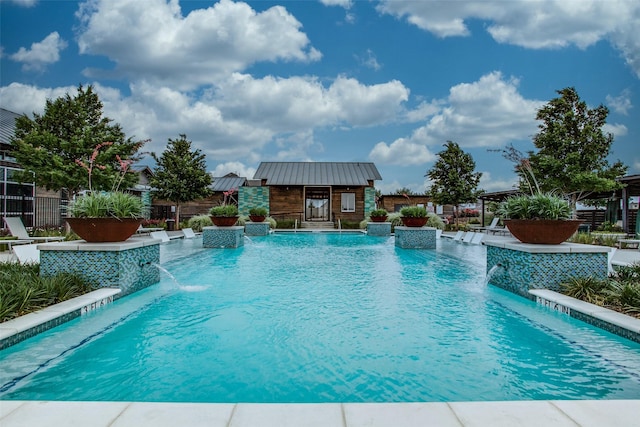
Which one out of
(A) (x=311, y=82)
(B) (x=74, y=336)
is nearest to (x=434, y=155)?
(A) (x=311, y=82)

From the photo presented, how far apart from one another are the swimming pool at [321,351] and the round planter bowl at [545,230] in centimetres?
118

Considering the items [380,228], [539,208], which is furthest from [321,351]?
[380,228]

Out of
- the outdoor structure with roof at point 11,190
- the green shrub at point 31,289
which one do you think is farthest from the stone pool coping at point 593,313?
the outdoor structure with roof at point 11,190

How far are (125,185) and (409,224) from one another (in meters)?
12.3

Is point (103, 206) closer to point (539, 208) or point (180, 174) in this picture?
point (539, 208)

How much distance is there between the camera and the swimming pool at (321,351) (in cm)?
297

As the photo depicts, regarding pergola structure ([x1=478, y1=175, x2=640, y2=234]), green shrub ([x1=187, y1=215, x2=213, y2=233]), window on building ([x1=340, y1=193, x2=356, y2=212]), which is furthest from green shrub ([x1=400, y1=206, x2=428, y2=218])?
window on building ([x1=340, y1=193, x2=356, y2=212])

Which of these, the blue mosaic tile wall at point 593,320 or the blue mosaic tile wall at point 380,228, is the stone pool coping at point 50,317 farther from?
the blue mosaic tile wall at point 380,228

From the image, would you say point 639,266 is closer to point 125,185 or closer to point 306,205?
point 125,185

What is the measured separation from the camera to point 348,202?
28.0m

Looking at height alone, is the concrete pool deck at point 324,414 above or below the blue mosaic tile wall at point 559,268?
below

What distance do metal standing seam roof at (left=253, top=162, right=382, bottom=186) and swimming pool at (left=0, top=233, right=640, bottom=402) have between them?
67.6 ft

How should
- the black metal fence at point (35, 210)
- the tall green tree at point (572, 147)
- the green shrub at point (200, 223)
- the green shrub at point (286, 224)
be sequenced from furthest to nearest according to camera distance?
the green shrub at point (286, 224), the green shrub at point (200, 223), the tall green tree at point (572, 147), the black metal fence at point (35, 210)

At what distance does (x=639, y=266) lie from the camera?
5910 millimetres
